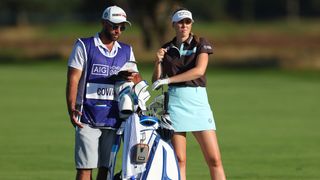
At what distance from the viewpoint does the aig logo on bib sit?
9961 mm

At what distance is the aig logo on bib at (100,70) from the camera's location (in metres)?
9.96

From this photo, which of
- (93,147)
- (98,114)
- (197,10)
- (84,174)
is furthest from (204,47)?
(197,10)

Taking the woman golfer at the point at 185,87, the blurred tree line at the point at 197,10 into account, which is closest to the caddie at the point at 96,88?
the woman golfer at the point at 185,87

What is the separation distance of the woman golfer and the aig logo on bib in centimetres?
66

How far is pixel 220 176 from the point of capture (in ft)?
35.4

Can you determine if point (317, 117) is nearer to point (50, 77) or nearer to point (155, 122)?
point (155, 122)

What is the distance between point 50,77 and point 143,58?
12.3 m

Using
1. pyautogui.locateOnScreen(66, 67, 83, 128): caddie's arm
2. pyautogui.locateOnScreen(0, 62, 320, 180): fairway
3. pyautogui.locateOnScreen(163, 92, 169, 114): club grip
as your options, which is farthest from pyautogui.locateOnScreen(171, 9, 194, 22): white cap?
pyautogui.locateOnScreen(0, 62, 320, 180): fairway

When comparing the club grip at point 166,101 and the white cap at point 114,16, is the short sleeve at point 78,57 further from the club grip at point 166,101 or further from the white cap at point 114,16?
the club grip at point 166,101

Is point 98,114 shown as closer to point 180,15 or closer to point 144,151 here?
point 144,151

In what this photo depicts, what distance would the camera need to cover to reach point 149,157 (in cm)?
973

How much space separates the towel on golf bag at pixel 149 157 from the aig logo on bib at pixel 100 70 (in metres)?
0.54

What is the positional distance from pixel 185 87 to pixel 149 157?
3.77ft

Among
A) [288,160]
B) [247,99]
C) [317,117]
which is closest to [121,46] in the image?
[288,160]
